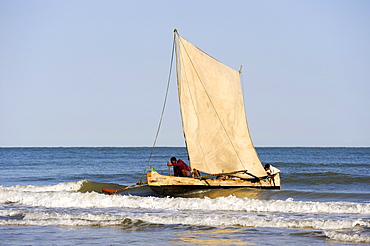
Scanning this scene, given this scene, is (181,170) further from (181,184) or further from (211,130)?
(211,130)

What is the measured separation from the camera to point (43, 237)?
1241 centimetres

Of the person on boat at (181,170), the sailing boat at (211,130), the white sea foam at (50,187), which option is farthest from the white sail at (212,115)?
the white sea foam at (50,187)

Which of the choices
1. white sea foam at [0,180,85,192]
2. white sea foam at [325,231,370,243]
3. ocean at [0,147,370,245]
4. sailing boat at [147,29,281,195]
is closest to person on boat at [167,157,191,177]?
sailing boat at [147,29,281,195]

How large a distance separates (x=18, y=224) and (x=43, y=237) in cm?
244

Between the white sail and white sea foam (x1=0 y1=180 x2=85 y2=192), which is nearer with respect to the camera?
the white sail

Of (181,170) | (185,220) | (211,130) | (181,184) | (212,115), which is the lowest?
(185,220)

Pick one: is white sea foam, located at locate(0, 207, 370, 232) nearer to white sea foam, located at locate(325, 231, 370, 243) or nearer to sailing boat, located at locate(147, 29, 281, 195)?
white sea foam, located at locate(325, 231, 370, 243)

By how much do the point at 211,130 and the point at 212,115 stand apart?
598 millimetres

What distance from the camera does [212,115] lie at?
19.8m

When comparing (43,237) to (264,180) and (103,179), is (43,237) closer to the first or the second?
(264,180)

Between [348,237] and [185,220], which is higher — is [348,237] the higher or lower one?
the lower one

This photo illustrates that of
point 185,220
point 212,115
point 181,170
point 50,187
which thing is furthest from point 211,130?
point 50,187

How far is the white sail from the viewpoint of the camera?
62.9 ft

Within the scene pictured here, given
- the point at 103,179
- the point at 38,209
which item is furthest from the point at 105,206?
the point at 103,179
